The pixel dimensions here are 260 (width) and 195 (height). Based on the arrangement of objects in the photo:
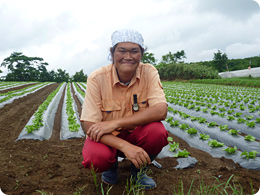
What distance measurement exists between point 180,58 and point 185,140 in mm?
44116

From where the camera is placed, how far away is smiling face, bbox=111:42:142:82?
1957mm

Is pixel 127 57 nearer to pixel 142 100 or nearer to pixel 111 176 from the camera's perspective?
pixel 142 100

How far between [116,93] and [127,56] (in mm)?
424

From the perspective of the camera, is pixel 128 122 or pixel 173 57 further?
pixel 173 57

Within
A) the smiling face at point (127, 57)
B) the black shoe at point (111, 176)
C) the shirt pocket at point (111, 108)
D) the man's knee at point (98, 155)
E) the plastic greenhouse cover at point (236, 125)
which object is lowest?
the plastic greenhouse cover at point (236, 125)

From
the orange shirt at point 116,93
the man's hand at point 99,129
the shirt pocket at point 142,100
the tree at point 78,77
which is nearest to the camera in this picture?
the man's hand at point 99,129

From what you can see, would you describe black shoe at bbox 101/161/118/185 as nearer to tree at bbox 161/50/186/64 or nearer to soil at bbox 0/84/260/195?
soil at bbox 0/84/260/195

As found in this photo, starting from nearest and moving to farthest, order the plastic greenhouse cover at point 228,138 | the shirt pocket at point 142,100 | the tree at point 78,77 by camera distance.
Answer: the shirt pocket at point 142,100 → the plastic greenhouse cover at point 228,138 → the tree at point 78,77

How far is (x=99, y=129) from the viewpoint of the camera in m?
1.91

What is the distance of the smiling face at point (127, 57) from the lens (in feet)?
6.42

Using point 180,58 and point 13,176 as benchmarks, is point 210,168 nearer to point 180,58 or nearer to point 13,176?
point 13,176

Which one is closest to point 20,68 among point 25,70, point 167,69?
point 25,70

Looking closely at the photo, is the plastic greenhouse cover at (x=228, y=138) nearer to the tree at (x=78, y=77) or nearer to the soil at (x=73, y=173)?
the soil at (x=73, y=173)

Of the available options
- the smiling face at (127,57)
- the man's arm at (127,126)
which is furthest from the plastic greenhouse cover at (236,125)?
the smiling face at (127,57)
